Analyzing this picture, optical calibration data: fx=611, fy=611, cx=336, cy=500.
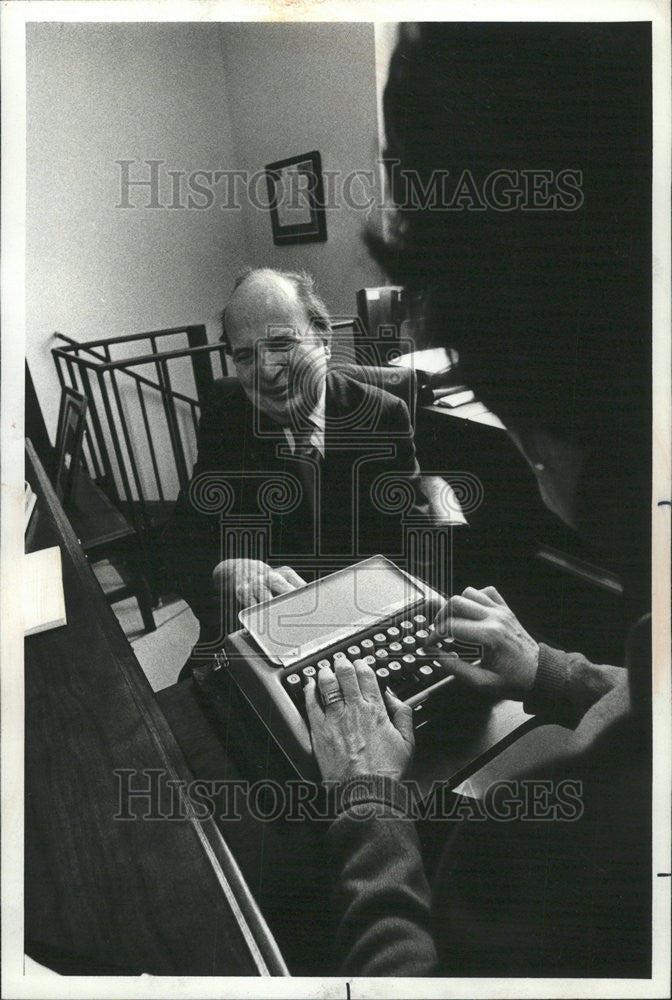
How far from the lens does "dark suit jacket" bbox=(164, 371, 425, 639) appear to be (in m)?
0.67

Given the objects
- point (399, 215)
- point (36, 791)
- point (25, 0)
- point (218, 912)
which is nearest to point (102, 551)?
point (36, 791)

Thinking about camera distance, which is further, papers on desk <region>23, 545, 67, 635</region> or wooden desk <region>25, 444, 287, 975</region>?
papers on desk <region>23, 545, 67, 635</region>

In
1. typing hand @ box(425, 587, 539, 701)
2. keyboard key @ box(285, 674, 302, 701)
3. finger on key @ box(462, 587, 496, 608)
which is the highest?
finger on key @ box(462, 587, 496, 608)

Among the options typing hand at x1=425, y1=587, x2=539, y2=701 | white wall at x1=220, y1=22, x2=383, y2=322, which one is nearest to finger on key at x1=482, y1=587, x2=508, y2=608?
typing hand at x1=425, y1=587, x2=539, y2=701

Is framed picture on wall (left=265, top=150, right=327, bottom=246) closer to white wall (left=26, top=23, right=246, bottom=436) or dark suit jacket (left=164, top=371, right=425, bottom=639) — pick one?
white wall (left=26, top=23, right=246, bottom=436)

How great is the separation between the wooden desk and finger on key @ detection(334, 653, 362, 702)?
19 cm

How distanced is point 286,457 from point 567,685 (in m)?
0.39

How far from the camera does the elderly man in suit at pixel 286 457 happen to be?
0.67m

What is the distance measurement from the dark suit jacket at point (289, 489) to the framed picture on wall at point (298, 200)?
153 millimetres

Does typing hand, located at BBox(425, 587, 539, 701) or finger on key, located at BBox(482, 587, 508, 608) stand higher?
finger on key, located at BBox(482, 587, 508, 608)

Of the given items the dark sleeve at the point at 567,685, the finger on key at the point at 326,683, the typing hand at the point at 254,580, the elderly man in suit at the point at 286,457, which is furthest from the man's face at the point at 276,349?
the dark sleeve at the point at 567,685

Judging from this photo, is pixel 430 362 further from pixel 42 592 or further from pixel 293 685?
pixel 42 592

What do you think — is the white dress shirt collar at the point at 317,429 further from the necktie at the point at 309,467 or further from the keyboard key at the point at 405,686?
the keyboard key at the point at 405,686

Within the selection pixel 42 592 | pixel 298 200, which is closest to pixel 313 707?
pixel 42 592
